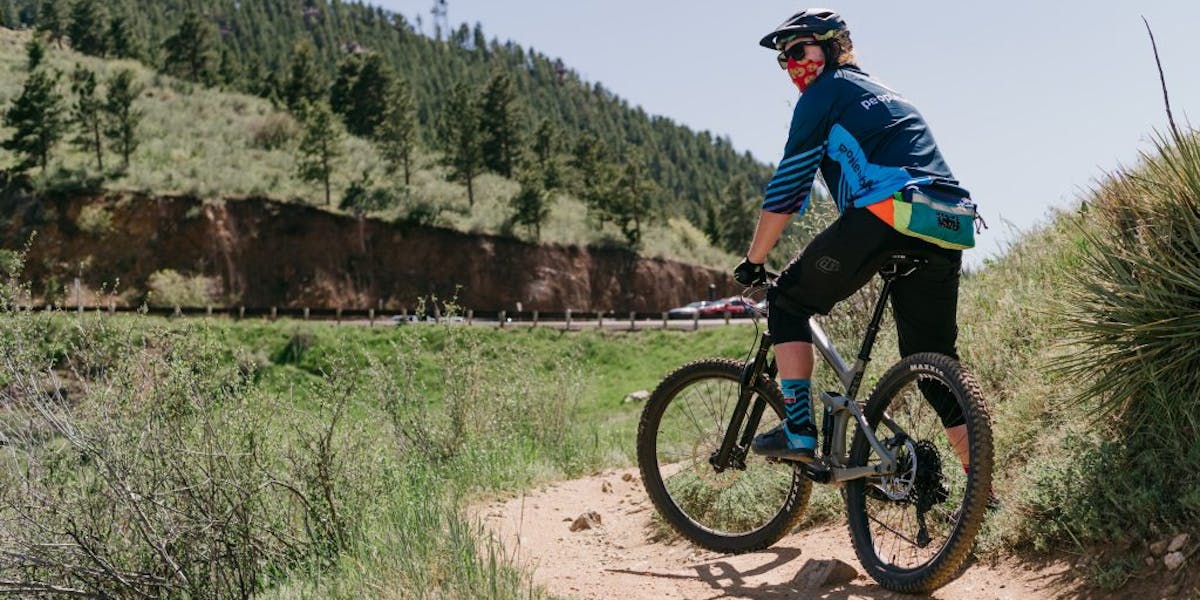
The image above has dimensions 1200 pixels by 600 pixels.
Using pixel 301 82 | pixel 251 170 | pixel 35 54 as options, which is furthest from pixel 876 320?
pixel 301 82

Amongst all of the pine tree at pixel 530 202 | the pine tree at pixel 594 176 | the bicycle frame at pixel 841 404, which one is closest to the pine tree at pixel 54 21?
the pine tree at pixel 594 176

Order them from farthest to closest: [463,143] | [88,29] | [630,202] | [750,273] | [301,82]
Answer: [88,29], [301,82], [630,202], [463,143], [750,273]

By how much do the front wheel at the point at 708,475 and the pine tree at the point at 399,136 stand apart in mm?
51051

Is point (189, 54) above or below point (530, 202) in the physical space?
above

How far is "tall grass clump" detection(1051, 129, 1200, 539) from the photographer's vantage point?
13.6ft

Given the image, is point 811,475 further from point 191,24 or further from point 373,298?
point 191,24

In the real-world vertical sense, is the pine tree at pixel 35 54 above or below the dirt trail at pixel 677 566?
above

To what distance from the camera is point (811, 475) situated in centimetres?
469

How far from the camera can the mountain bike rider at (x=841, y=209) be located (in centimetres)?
427

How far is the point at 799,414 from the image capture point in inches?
184

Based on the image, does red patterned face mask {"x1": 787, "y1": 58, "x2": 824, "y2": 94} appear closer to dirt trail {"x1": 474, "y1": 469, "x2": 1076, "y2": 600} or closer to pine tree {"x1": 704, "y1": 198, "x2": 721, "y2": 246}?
dirt trail {"x1": 474, "y1": 469, "x2": 1076, "y2": 600}

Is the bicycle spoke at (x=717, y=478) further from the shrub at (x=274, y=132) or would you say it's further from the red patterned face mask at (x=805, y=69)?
the shrub at (x=274, y=132)

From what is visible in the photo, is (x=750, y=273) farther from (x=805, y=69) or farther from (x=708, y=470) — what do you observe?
(x=708, y=470)

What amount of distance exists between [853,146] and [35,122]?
4986 cm
